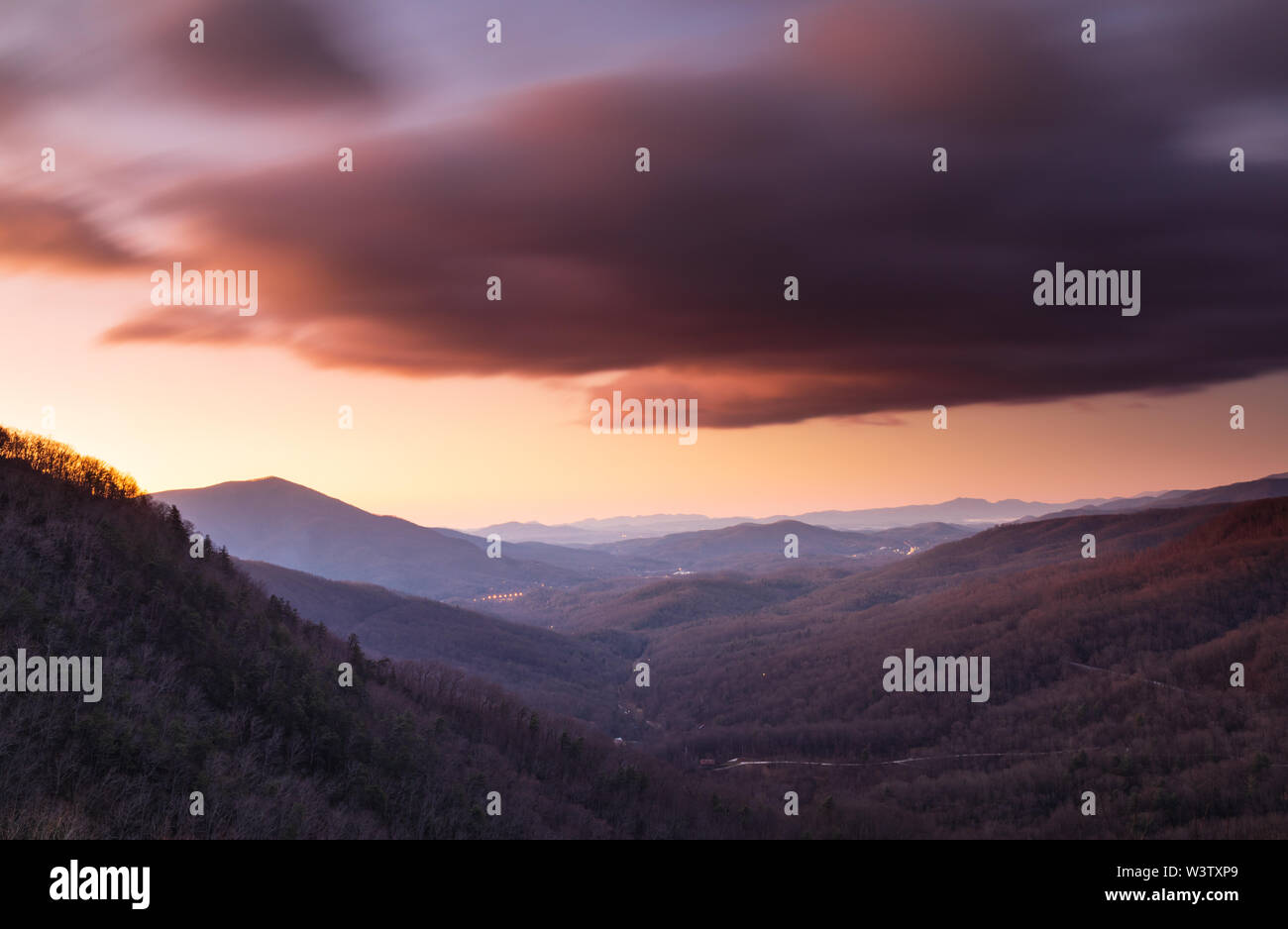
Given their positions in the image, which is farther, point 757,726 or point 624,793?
point 757,726

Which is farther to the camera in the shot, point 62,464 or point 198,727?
point 62,464

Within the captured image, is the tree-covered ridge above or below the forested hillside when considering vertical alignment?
above

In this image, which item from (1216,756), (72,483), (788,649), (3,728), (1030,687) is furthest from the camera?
(788,649)

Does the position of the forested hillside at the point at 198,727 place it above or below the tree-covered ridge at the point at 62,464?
below

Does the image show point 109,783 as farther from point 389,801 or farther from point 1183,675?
point 1183,675

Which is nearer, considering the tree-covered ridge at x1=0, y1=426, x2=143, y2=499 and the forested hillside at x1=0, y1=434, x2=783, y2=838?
the forested hillside at x1=0, y1=434, x2=783, y2=838

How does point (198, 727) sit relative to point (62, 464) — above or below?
below

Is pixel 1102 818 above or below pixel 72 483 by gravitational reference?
below

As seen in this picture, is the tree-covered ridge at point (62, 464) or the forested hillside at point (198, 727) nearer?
the forested hillside at point (198, 727)

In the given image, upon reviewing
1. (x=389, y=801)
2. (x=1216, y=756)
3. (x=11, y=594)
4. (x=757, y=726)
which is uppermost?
(x=11, y=594)
